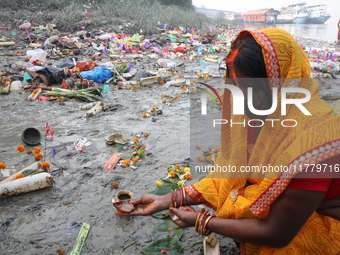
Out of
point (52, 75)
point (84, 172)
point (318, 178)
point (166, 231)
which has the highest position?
point (318, 178)

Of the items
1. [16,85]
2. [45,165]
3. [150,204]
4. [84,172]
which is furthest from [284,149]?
[16,85]

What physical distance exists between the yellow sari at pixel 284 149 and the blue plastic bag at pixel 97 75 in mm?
5183

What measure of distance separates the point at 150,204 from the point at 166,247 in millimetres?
368

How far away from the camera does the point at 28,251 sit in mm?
2105

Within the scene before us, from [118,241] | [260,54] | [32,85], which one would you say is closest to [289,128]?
[260,54]

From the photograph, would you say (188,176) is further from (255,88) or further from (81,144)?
(255,88)

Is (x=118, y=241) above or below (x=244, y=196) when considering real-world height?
below

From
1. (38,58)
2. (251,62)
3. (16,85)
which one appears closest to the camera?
(251,62)

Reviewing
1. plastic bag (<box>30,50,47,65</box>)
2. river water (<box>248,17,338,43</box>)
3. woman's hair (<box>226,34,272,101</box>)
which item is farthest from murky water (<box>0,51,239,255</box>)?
river water (<box>248,17,338,43</box>)

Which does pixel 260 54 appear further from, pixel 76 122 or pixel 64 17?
pixel 64 17

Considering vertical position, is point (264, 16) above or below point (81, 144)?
above

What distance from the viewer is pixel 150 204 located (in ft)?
6.81

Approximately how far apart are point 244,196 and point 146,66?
6.98 metres

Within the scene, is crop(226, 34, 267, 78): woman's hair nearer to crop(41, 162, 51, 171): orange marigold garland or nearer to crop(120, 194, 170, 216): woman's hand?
crop(120, 194, 170, 216): woman's hand
